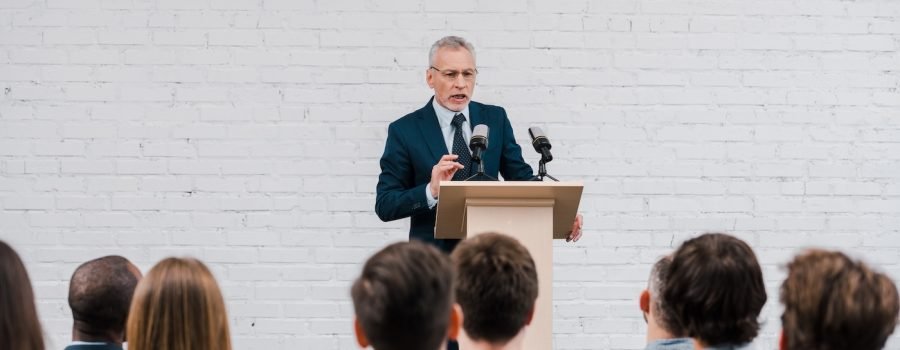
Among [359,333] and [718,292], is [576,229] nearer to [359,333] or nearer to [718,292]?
[718,292]

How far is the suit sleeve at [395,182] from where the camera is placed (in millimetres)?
3691

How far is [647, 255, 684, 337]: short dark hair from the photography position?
2229mm

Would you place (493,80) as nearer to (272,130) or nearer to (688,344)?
(272,130)

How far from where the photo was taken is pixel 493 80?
15.2 feet

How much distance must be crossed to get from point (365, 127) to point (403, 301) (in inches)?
112

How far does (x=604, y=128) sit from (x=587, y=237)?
0.44 m

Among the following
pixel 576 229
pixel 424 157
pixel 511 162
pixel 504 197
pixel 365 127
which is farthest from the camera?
pixel 365 127

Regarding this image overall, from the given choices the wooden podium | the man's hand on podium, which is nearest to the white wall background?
the man's hand on podium

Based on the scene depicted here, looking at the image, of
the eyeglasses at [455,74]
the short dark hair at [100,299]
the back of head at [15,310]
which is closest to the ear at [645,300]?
the short dark hair at [100,299]

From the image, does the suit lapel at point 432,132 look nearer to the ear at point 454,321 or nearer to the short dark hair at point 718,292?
the short dark hair at point 718,292

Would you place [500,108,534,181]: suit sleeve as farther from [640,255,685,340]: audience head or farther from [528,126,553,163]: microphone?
[640,255,685,340]: audience head

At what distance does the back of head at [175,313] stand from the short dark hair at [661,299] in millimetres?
834

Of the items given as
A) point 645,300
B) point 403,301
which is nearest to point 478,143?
point 645,300

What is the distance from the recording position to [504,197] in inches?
129
